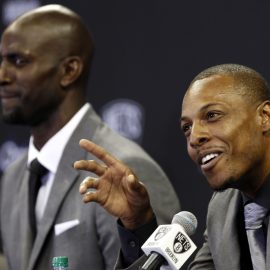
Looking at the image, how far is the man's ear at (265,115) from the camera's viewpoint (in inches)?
75.5

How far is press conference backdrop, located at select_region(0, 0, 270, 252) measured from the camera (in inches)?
111

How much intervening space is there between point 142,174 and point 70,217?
0.26 meters

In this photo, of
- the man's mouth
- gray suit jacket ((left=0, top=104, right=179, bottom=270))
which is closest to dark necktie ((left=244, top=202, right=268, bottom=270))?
the man's mouth

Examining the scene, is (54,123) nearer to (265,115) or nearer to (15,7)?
(15,7)

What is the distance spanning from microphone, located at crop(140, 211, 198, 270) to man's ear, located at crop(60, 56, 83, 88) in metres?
1.24

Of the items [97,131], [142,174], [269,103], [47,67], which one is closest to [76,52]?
[47,67]

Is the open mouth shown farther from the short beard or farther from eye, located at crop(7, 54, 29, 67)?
eye, located at crop(7, 54, 29, 67)

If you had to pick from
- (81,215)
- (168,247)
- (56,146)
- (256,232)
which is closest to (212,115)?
(256,232)

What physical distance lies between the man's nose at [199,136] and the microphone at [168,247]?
244mm

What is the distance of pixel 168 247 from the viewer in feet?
5.29

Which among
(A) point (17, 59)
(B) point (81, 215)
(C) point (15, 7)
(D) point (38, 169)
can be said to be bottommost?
(B) point (81, 215)

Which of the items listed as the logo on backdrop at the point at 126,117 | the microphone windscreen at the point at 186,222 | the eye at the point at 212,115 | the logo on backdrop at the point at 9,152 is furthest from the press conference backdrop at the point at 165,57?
the microphone windscreen at the point at 186,222

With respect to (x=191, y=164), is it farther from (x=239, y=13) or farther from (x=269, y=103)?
(x=269, y=103)

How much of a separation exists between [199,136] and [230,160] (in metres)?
0.09
